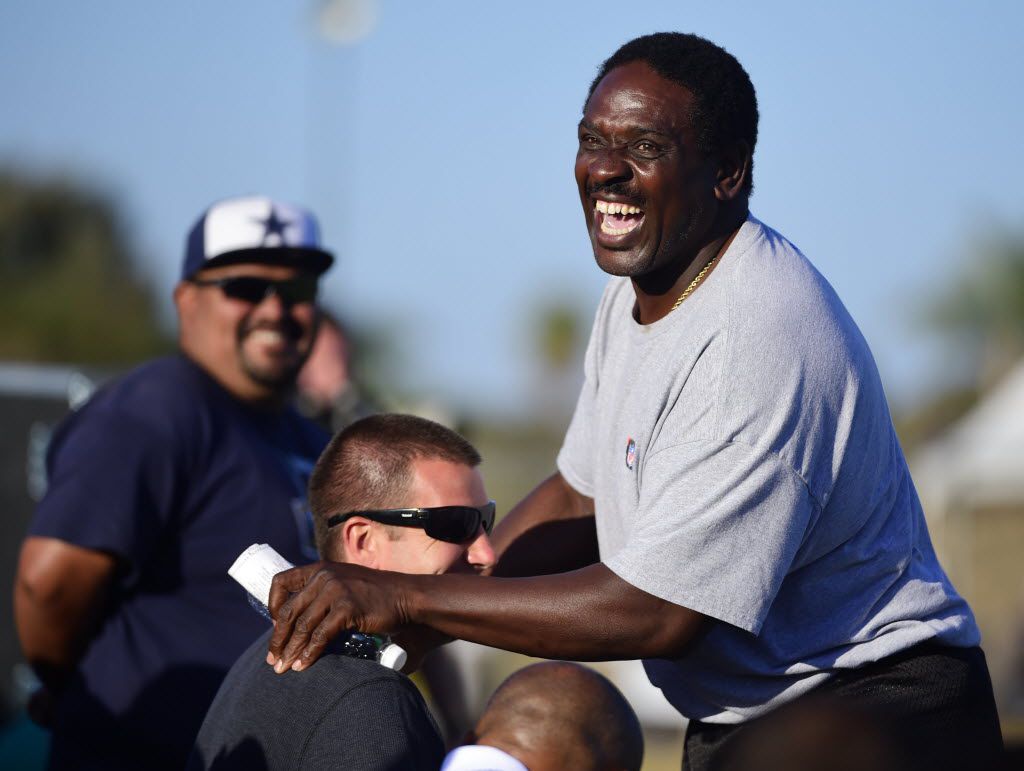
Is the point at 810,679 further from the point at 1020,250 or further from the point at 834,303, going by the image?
the point at 1020,250

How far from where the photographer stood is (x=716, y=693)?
9.95 ft

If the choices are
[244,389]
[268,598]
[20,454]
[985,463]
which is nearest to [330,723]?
[268,598]

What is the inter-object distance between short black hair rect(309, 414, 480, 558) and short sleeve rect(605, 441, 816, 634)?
0.60 meters

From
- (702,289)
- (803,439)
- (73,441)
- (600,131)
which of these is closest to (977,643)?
(803,439)

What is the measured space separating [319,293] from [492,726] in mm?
2292

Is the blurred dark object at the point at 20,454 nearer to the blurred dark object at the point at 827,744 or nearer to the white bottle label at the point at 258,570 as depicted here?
the white bottle label at the point at 258,570

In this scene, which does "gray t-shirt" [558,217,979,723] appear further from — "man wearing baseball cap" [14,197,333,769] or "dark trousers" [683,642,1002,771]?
"man wearing baseball cap" [14,197,333,769]

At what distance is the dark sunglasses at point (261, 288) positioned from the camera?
15.6 ft

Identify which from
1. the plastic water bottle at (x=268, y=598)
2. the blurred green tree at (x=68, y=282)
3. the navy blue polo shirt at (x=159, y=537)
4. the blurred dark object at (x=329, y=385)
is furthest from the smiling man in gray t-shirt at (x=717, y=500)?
the blurred green tree at (x=68, y=282)

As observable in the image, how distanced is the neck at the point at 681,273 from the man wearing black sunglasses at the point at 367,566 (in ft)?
1.83

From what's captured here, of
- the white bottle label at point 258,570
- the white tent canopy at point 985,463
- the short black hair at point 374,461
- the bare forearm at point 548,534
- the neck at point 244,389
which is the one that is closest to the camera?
the white bottle label at point 258,570

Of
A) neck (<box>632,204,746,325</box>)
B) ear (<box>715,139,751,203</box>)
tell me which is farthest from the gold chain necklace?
ear (<box>715,139,751,203</box>)

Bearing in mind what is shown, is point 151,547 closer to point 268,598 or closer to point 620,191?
point 268,598

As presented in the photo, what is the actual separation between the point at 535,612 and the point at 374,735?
397 mm
